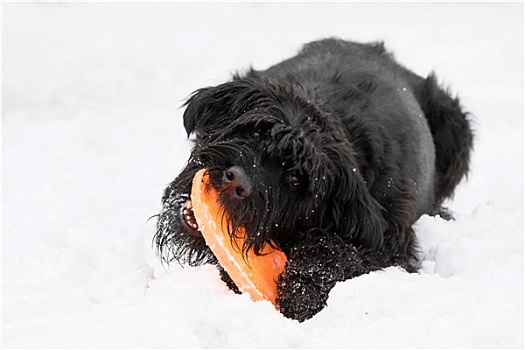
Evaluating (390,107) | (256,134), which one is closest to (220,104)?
(256,134)

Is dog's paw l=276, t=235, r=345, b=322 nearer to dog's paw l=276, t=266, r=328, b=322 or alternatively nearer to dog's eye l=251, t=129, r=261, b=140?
dog's paw l=276, t=266, r=328, b=322

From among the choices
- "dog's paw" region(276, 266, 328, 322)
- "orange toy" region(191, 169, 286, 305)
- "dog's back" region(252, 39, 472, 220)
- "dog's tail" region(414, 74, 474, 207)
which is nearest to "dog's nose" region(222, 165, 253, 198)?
"orange toy" region(191, 169, 286, 305)

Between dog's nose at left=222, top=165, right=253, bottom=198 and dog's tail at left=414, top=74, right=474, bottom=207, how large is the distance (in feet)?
9.12

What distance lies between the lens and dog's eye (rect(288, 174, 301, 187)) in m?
3.67

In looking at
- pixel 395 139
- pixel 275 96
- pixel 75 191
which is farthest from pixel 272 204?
pixel 75 191

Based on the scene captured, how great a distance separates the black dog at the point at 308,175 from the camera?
143 inches

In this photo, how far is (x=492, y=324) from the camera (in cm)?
330

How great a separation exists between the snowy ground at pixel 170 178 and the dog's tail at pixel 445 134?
1.27 ft

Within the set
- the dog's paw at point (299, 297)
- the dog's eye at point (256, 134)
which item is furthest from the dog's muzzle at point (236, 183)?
the dog's paw at point (299, 297)

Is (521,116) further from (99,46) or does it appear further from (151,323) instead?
(151,323)

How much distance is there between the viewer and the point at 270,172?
3.58 m

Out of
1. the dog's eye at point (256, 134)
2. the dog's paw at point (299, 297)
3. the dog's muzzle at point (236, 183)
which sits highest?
the dog's eye at point (256, 134)

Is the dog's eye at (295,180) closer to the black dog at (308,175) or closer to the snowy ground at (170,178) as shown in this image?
the black dog at (308,175)

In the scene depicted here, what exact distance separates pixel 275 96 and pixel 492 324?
5.09 feet
